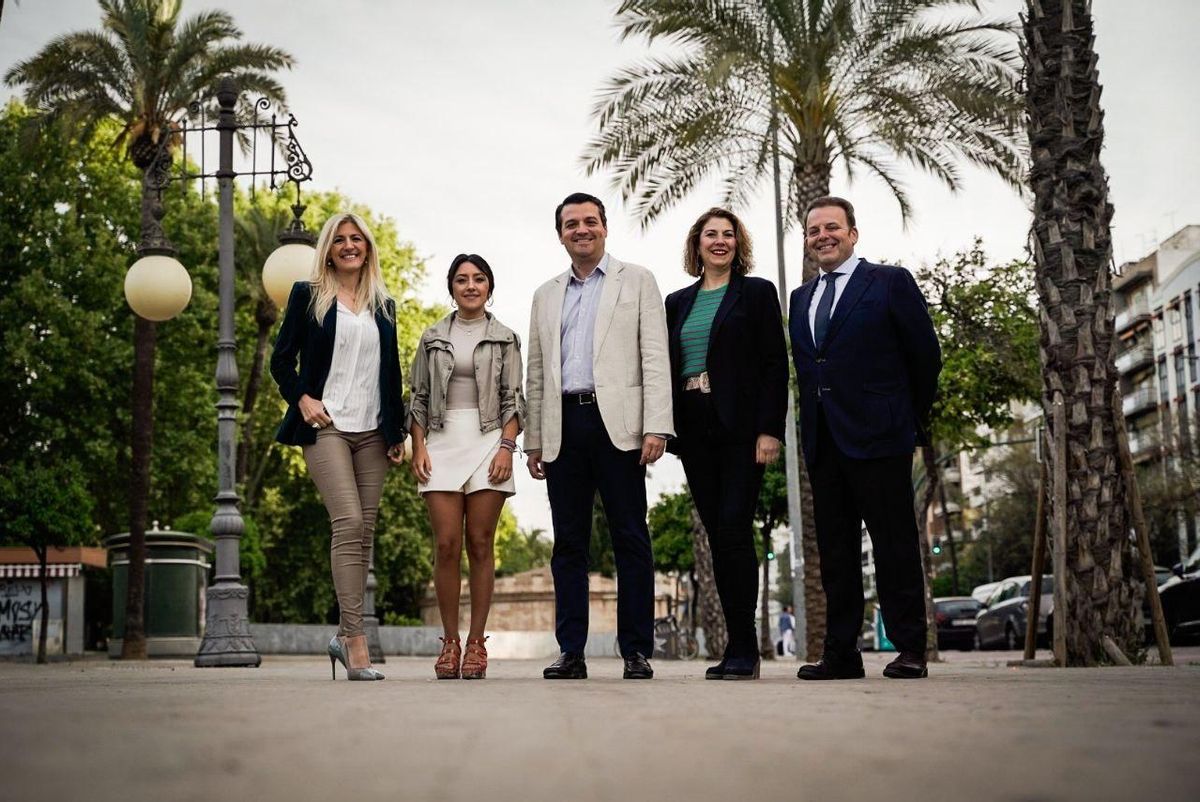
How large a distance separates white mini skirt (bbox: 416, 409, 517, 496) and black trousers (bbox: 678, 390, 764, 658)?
3.35 feet

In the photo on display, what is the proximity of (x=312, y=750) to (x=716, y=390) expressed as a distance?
162 inches

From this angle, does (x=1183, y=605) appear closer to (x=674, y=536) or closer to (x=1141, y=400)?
(x=674, y=536)

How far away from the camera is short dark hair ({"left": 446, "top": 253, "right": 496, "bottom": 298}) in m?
7.31

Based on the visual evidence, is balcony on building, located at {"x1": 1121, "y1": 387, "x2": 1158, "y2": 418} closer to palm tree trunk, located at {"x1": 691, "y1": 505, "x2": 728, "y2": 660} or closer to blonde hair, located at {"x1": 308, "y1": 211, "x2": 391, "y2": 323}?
palm tree trunk, located at {"x1": 691, "y1": 505, "x2": 728, "y2": 660}

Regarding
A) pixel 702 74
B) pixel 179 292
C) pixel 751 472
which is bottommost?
pixel 751 472

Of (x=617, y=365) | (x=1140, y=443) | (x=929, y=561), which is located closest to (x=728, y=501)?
(x=617, y=365)

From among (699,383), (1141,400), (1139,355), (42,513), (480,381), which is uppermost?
(1139,355)

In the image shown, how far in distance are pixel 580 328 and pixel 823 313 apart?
1.19m

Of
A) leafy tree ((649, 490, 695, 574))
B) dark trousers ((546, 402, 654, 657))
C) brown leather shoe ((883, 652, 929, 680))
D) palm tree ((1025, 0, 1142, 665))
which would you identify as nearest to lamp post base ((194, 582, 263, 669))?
dark trousers ((546, 402, 654, 657))

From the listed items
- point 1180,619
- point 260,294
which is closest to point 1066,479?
point 1180,619

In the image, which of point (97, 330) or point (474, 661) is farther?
point (97, 330)

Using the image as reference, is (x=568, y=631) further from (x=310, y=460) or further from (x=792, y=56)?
(x=792, y=56)

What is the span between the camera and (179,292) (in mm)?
15352

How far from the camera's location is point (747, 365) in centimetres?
→ 663
